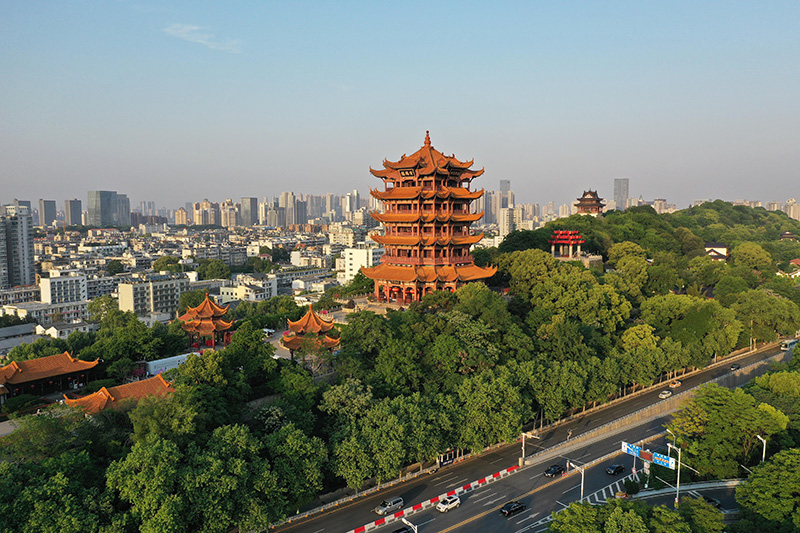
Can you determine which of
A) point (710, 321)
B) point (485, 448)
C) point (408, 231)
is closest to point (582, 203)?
point (710, 321)

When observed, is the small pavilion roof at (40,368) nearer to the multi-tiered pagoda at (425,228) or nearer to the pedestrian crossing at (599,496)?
the multi-tiered pagoda at (425,228)

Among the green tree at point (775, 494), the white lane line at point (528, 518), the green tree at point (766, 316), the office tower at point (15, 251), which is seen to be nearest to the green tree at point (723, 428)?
the green tree at point (775, 494)

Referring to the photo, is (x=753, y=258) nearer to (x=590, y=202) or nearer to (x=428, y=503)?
(x=590, y=202)

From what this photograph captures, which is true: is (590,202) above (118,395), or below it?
above

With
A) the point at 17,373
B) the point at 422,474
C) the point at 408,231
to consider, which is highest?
the point at 408,231

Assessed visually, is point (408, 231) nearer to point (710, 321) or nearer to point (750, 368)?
point (710, 321)

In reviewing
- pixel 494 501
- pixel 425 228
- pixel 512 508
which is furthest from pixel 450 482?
pixel 425 228
